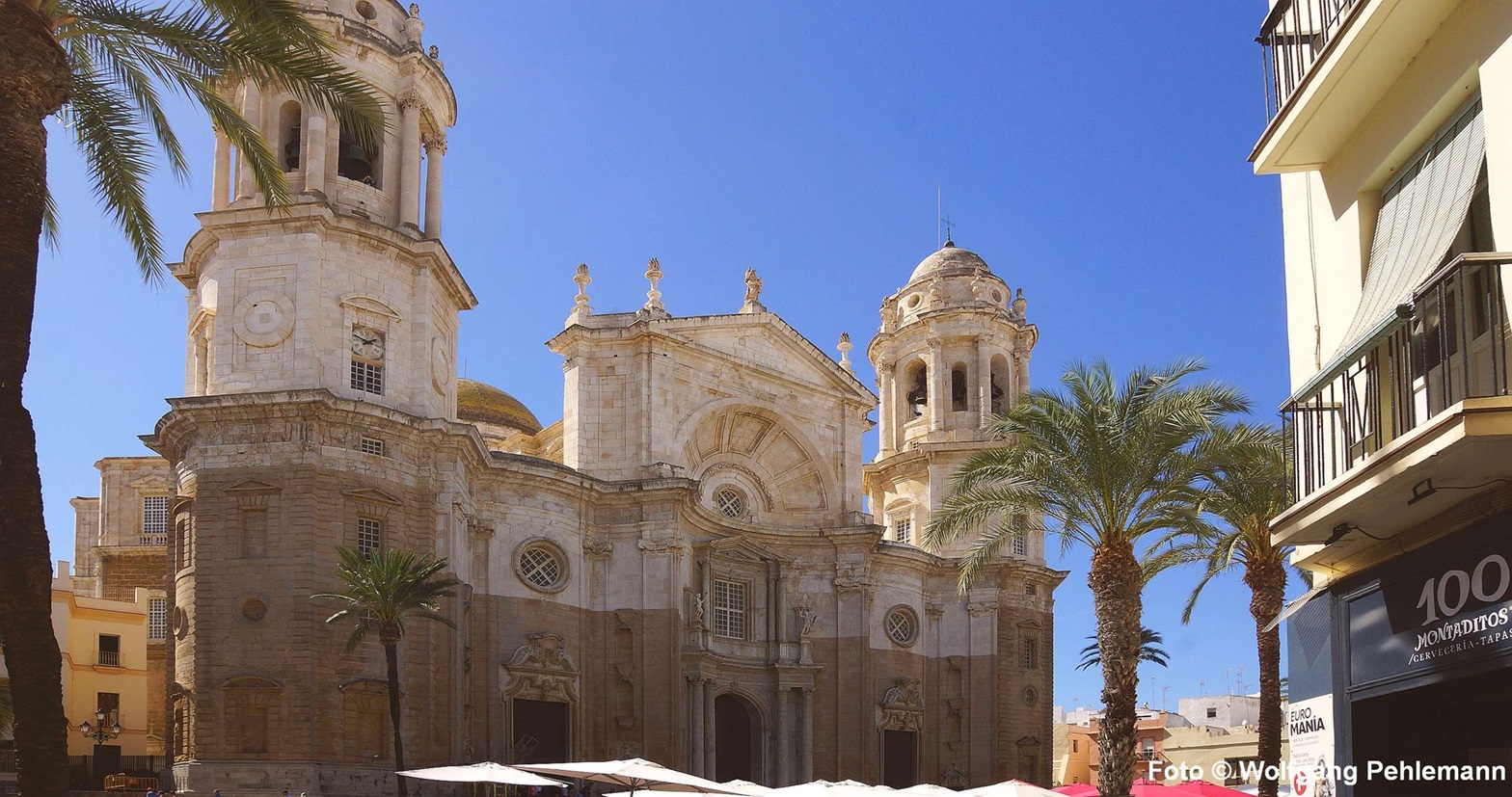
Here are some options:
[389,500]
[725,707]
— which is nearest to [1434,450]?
[389,500]

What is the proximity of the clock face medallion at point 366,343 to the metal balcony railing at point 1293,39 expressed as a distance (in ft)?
89.1

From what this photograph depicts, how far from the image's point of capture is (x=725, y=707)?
48.8m

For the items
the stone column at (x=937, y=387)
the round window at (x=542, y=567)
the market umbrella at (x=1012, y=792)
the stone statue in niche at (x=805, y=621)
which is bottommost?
the market umbrella at (x=1012, y=792)

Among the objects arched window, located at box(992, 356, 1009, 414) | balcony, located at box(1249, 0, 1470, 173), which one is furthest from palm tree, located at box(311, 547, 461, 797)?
arched window, located at box(992, 356, 1009, 414)

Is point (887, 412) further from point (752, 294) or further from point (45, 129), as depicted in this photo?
point (45, 129)

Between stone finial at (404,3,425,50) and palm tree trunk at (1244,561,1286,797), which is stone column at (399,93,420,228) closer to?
stone finial at (404,3,425,50)

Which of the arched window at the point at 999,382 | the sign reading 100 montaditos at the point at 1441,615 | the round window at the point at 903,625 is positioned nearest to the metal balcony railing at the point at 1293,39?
the sign reading 100 montaditos at the point at 1441,615

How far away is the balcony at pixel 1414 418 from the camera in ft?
32.2

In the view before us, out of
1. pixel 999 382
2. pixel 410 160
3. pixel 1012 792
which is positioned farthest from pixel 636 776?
pixel 999 382

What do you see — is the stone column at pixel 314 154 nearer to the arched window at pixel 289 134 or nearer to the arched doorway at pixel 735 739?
the arched window at pixel 289 134

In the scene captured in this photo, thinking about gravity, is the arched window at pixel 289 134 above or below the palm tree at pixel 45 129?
above

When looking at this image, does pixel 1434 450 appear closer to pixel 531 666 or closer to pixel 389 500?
pixel 389 500

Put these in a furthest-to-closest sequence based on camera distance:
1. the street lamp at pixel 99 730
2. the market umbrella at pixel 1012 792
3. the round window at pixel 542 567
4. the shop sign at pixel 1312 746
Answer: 1. the round window at pixel 542 567
2. the street lamp at pixel 99 730
3. the market umbrella at pixel 1012 792
4. the shop sign at pixel 1312 746

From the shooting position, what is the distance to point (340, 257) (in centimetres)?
3722
